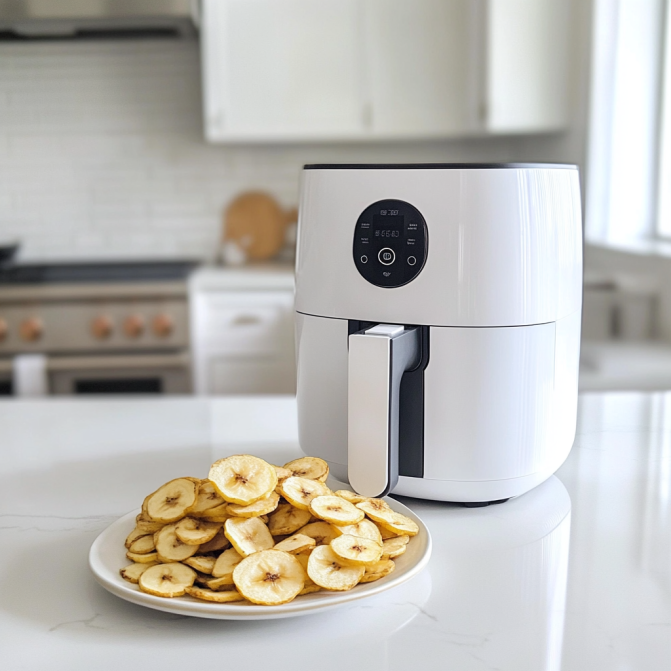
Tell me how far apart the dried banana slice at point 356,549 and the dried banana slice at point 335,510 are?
13mm

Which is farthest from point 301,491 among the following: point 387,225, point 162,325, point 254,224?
point 254,224

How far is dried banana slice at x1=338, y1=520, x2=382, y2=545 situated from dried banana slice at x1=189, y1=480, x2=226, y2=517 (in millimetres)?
95

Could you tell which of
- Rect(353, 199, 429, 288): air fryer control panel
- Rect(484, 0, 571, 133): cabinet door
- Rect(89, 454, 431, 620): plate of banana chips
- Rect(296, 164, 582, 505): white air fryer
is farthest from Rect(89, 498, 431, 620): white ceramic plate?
Result: Rect(484, 0, 571, 133): cabinet door

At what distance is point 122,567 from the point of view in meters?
0.56

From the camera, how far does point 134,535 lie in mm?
597

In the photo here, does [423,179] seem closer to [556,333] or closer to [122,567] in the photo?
[556,333]

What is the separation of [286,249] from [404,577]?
2.62m

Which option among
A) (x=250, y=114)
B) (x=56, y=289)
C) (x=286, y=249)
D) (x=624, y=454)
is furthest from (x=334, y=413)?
(x=286, y=249)

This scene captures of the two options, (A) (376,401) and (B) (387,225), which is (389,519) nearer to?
(A) (376,401)

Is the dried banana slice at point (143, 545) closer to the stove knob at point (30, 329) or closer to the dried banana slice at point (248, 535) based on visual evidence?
the dried banana slice at point (248, 535)

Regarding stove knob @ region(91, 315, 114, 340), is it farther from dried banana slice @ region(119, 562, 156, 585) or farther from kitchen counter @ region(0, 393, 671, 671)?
dried banana slice @ region(119, 562, 156, 585)

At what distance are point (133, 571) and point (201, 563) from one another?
50 millimetres

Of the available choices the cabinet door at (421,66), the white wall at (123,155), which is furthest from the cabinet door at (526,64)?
the white wall at (123,155)

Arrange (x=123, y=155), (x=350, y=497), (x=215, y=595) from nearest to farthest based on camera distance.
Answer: (x=215, y=595)
(x=350, y=497)
(x=123, y=155)
